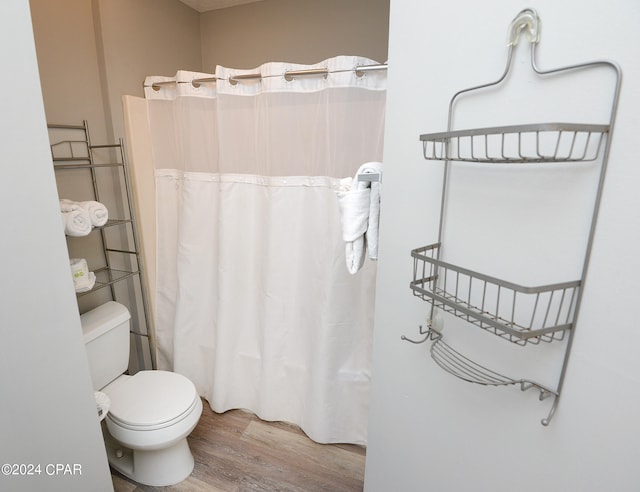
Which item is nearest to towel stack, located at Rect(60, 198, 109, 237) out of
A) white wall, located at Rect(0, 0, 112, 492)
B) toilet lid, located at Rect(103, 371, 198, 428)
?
white wall, located at Rect(0, 0, 112, 492)

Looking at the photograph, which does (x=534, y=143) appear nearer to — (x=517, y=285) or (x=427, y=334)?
(x=517, y=285)

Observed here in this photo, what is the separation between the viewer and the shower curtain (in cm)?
169

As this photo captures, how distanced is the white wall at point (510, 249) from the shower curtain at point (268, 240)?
2.10ft

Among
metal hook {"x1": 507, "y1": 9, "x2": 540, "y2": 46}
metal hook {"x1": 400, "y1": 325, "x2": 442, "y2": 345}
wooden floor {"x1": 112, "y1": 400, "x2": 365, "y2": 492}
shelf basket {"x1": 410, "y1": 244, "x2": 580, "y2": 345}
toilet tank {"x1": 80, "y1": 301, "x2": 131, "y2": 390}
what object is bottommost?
wooden floor {"x1": 112, "y1": 400, "x2": 365, "y2": 492}

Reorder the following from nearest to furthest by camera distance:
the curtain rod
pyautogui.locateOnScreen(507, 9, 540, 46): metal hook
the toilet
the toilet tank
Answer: pyautogui.locateOnScreen(507, 9, 540, 46): metal hook, the curtain rod, the toilet, the toilet tank

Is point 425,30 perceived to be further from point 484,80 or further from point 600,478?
point 600,478

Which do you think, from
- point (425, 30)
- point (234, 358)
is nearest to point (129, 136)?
point (234, 358)

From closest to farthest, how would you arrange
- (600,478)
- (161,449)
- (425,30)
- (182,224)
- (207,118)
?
(600,478) < (425,30) < (161,449) < (207,118) < (182,224)

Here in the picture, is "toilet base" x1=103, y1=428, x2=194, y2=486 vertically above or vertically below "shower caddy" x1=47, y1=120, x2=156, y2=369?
below

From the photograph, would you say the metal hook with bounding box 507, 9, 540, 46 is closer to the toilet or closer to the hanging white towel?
the hanging white towel

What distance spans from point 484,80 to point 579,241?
1.35 feet

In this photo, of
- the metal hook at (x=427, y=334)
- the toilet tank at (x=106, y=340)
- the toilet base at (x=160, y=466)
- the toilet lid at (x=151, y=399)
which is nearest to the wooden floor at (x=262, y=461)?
the toilet base at (x=160, y=466)

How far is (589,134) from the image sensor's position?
649 millimetres

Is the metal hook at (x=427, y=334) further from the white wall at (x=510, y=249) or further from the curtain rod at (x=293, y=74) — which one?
the curtain rod at (x=293, y=74)
